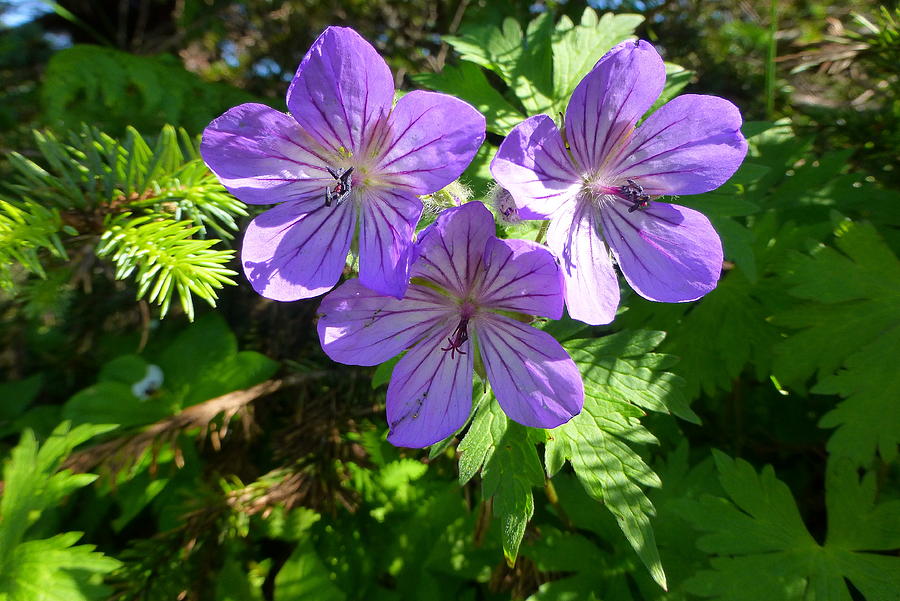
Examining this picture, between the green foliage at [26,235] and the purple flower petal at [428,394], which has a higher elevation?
the green foliage at [26,235]

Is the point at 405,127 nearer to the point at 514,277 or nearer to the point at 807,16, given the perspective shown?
the point at 514,277

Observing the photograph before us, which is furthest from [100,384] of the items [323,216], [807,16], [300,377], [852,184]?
[807,16]

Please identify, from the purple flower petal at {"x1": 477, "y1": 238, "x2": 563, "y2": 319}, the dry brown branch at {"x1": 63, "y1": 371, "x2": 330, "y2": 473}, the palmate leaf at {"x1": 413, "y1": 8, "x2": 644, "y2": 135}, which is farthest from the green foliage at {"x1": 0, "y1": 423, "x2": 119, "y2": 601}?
the palmate leaf at {"x1": 413, "y1": 8, "x2": 644, "y2": 135}

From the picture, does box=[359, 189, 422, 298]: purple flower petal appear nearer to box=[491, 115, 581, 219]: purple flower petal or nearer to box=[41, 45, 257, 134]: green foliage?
box=[491, 115, 581, 219]: purple flower petal

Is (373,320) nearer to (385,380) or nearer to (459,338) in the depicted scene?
(459,338)

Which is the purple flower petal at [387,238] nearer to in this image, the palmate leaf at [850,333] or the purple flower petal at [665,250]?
the purple flower petal at [665,250]

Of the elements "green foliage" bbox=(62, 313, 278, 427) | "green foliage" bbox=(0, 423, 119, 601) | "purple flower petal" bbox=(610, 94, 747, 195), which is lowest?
"green foliage" bbox=(62, 313, 278, 427)

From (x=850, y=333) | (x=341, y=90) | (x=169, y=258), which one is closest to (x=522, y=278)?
(x=341, y=90)

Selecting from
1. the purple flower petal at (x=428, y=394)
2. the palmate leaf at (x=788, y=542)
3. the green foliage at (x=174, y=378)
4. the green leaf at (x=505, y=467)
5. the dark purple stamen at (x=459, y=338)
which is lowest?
the palmate leaf at (x=788, y=542)

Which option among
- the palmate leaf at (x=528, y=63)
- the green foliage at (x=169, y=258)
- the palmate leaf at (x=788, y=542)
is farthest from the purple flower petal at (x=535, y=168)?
the palmate leaf at (x=788, y=542)
